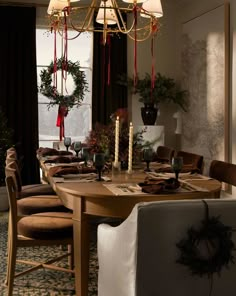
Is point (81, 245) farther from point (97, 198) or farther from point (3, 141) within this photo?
point (3, 141)

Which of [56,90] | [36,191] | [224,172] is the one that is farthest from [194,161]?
[56,90]

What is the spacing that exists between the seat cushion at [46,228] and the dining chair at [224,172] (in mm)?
1190

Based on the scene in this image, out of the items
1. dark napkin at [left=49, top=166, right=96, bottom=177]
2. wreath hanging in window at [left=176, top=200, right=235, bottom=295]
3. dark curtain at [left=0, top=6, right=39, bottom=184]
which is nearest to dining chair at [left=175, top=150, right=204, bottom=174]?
dark napkin at [left=49, top=166, right=96, bottom=177]

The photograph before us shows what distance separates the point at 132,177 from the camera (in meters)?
3.06

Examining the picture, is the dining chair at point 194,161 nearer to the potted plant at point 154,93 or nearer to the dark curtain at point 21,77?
the potted plant at point 154,93

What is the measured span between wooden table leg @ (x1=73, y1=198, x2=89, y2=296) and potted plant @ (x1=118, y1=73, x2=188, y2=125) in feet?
12.7

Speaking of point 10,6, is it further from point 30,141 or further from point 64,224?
point 64,224

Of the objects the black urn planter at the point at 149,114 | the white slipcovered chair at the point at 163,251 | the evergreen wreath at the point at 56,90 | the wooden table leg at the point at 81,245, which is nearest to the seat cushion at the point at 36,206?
the wooden table leg at the point at 81,245

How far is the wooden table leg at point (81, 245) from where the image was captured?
2.48 metres

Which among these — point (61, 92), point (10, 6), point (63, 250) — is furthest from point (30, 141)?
point (63, 250)

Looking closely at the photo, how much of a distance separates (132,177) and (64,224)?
0.59 m

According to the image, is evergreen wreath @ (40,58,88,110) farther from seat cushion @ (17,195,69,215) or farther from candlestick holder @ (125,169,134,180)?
candlestick holder @ (125,169,134,180)

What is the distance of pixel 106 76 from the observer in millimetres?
6457

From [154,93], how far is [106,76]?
0.77 meters
